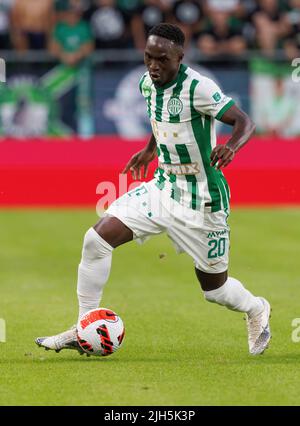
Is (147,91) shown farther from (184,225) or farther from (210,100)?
(184,225)

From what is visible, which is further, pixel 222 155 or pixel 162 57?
pixel 162 57

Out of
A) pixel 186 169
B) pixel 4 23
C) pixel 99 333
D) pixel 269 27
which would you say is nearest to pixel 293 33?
pixel 269 27

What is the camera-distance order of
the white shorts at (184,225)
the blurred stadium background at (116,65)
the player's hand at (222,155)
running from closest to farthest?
the player's hand at (222,155) → the white shorts at (184,225) → the blurred stadium background at (116,65)

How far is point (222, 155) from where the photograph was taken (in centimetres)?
773

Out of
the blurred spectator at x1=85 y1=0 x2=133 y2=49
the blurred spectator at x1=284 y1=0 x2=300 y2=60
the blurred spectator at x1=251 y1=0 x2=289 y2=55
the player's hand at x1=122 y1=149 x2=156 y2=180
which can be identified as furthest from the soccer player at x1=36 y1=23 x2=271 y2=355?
the blurred spectator at x1=251 y1=0 x2=289 y2=55

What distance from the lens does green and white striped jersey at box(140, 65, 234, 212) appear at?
835 centimetres

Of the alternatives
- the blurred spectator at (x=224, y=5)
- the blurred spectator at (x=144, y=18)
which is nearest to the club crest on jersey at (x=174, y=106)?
the blurred spectator at (x=144, y=18)

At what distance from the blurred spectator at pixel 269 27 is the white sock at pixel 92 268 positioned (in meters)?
15.4

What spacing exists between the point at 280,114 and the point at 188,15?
2.84m

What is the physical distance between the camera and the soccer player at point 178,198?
8.28 m

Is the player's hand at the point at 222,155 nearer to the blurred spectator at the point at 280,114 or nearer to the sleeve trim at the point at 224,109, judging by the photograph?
the sleeve trim at the point at 224,109

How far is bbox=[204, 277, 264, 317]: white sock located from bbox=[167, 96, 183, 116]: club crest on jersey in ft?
4.57

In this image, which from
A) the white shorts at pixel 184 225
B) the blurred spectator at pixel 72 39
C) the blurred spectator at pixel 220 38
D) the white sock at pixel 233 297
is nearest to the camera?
the white shorts at pixel 184 225

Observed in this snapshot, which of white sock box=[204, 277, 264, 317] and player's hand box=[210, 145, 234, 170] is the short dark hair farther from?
white sock box=[204, 277, 264, 317]
